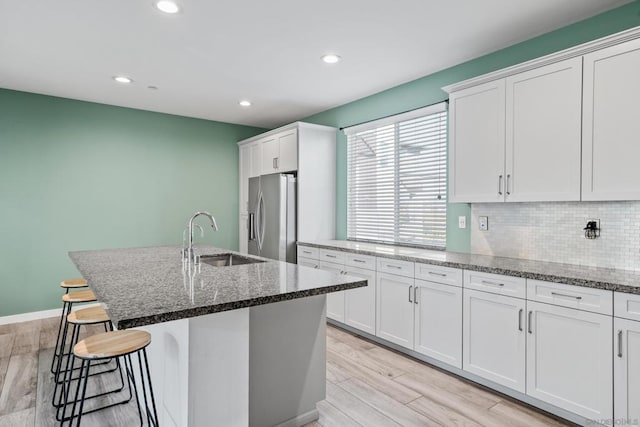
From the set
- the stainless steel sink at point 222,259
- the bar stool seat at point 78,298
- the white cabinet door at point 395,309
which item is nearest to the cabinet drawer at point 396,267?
the white cabinet door at point 395,309

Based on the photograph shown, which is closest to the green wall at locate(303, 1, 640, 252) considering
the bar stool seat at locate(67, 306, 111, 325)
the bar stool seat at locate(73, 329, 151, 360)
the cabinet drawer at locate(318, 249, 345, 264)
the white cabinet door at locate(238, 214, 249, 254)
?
the cabinet drawer at locate(318, 249, 345, 264)

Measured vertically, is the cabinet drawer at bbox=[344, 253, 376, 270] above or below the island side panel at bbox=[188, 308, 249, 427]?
above

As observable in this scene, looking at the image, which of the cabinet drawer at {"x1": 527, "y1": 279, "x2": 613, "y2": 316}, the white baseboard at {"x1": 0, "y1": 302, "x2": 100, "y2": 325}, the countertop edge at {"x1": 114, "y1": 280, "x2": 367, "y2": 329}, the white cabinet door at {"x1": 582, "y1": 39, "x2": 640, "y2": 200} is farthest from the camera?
the white baseboard at {"x1": 0, "y1": 302, "x2": 100, "y2": 325}

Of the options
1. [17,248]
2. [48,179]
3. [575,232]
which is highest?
[48,179]

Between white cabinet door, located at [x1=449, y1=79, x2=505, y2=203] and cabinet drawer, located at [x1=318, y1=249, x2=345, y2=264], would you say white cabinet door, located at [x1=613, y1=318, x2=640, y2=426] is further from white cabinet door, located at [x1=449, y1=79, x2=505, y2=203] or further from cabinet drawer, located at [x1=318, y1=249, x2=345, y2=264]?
cabinet drawer, located at [x1=318, y1=249, x2=345, y2=264]

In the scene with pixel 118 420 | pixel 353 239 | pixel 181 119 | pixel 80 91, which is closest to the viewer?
pixel 118 420

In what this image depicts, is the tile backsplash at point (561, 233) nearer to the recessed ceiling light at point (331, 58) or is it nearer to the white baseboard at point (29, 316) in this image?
the recessed ceiling light at point (331, 58)

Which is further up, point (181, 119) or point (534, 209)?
point (181, 119)

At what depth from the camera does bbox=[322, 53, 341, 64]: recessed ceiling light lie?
316 centimetres

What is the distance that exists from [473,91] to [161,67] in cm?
275

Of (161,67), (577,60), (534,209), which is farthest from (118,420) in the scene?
(577,60)

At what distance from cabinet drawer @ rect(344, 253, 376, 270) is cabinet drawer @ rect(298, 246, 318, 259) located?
1.73 feet

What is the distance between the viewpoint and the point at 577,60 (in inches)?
91.3

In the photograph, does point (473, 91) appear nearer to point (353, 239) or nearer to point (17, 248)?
point (353, 239)
